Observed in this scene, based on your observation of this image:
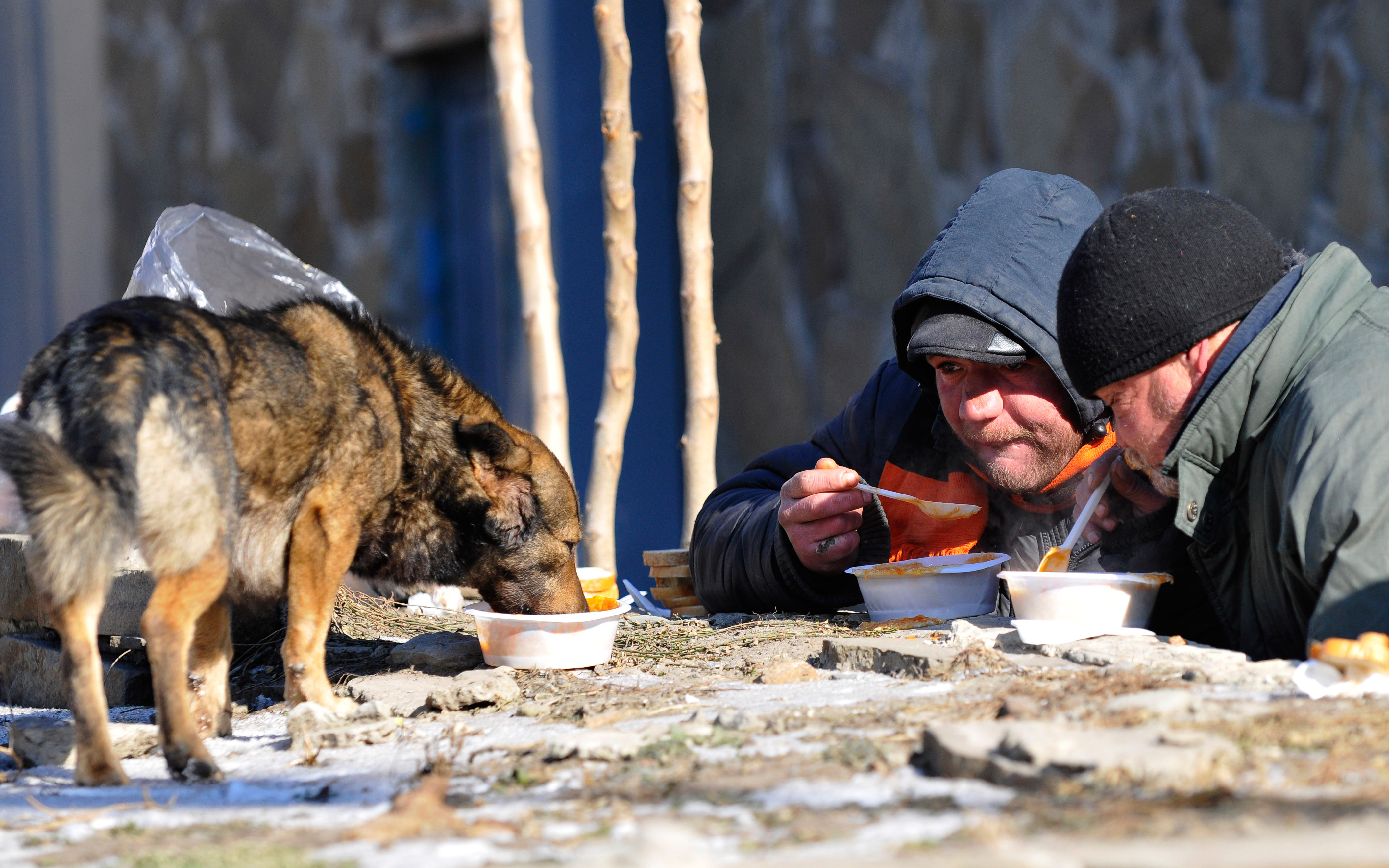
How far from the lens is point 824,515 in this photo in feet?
13.7

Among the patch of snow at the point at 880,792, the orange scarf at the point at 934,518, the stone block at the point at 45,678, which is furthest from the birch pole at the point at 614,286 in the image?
the patch of snow at the point at 880,792

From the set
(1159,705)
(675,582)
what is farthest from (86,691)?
(675,582)

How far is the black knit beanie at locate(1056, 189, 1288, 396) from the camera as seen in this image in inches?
116

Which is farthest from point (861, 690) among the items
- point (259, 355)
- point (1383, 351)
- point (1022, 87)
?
point (1022, 87)

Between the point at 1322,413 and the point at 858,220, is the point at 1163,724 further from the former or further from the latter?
the point at 858,220

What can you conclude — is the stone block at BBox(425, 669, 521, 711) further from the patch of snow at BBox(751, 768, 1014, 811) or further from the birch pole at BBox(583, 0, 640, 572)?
the birch pole at BBox(583, 0, 640, 572)

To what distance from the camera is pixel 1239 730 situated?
2141 mm

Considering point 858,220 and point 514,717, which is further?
point 858,220

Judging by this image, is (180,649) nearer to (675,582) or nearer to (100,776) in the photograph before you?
(100,776)

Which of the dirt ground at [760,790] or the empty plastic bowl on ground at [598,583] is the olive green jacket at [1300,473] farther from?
the empty plastic bowl on ground at [598,583]

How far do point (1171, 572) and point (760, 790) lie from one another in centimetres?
209

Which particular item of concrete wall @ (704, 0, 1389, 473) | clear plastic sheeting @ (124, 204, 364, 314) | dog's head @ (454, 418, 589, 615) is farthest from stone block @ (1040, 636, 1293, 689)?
concrete wall @ (704, 0, 1389, 473)

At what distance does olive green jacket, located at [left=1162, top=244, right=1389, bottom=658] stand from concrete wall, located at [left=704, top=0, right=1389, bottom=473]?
323 cm

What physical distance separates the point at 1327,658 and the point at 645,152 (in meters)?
6.16
